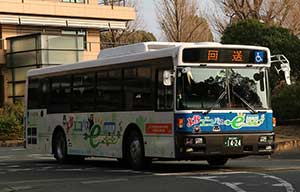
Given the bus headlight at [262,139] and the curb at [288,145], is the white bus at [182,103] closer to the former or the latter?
the bus headlight at [262,139]

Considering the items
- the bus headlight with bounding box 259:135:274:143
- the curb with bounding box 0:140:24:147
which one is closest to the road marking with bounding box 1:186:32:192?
the bus headlight with bounding box 259:135:274:143

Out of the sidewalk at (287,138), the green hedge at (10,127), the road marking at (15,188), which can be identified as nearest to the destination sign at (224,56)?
the road marking at (15,188)

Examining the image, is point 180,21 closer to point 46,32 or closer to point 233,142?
point 46,32

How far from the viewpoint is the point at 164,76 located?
690 inches

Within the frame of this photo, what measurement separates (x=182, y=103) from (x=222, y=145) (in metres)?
1.41

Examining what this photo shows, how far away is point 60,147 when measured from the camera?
2366 centimetres

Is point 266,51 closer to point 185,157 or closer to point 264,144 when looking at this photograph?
point 264,144

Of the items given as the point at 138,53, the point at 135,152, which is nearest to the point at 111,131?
the point at 135,152

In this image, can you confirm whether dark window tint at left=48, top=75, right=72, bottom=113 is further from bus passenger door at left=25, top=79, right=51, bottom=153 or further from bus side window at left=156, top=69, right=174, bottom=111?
bus side window at left=156, top=69, right=174, bottom=111

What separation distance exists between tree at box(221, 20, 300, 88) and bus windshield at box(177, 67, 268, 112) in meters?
25.7

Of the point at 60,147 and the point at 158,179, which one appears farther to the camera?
the point at 60,147

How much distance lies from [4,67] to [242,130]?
3352cm

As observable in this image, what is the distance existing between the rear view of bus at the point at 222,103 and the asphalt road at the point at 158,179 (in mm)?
655

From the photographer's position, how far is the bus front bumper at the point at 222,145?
17219 millimetres
